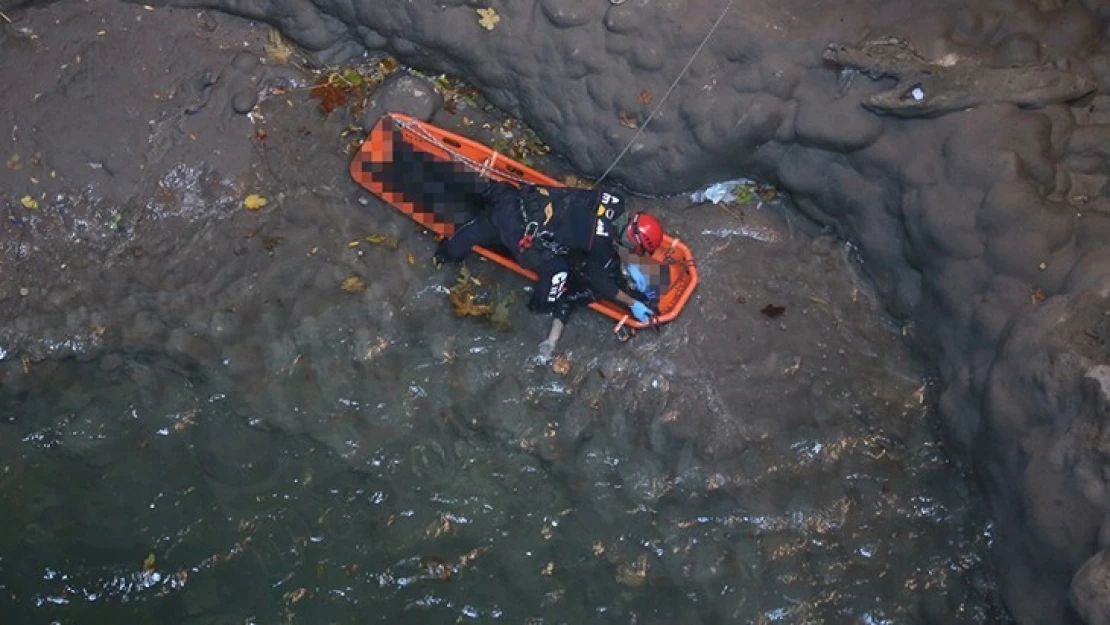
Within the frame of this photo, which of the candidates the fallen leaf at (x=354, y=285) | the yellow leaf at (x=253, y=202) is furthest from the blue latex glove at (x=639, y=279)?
the yellow leaf at (x=253, y=202)

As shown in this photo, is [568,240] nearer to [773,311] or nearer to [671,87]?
[671,87]

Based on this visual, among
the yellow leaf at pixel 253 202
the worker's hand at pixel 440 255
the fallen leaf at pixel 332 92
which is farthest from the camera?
the fallen leaf at pixel 332 92

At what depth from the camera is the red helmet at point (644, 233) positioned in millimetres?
6383

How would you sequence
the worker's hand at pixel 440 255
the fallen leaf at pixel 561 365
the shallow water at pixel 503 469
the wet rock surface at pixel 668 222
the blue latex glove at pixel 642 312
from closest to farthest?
the wet rock surface at pixel 668 222 < the shallow water at pixel 503 469 < the blue latex glove at pixel 642 312 < the fallen leaf at pixel 561 365 < the worker's hand at pixel 440 255

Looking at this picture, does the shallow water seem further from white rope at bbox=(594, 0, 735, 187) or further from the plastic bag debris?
white rope at bbox=(594, 0, 735, 187)

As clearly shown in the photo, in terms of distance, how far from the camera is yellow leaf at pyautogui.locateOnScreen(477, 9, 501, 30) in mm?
6707

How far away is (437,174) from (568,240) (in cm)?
101

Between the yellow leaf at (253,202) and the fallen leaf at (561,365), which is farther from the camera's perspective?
the yellow leaf at (253,202)

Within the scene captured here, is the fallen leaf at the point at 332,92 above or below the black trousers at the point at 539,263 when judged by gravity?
above

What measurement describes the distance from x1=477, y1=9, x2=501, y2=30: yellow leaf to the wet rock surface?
3 cm

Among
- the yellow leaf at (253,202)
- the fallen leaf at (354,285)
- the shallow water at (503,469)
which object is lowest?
the shallow water at (503,469)

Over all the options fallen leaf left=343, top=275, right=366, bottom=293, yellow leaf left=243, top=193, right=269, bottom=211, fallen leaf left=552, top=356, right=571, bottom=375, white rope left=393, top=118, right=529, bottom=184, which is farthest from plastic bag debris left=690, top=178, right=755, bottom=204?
yellow leaf left=243, top=193, right=269, bottom=211

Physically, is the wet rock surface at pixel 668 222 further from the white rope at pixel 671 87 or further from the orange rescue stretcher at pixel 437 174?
the orange rescue stretcher at pixel 437 174

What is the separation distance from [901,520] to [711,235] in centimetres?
204
